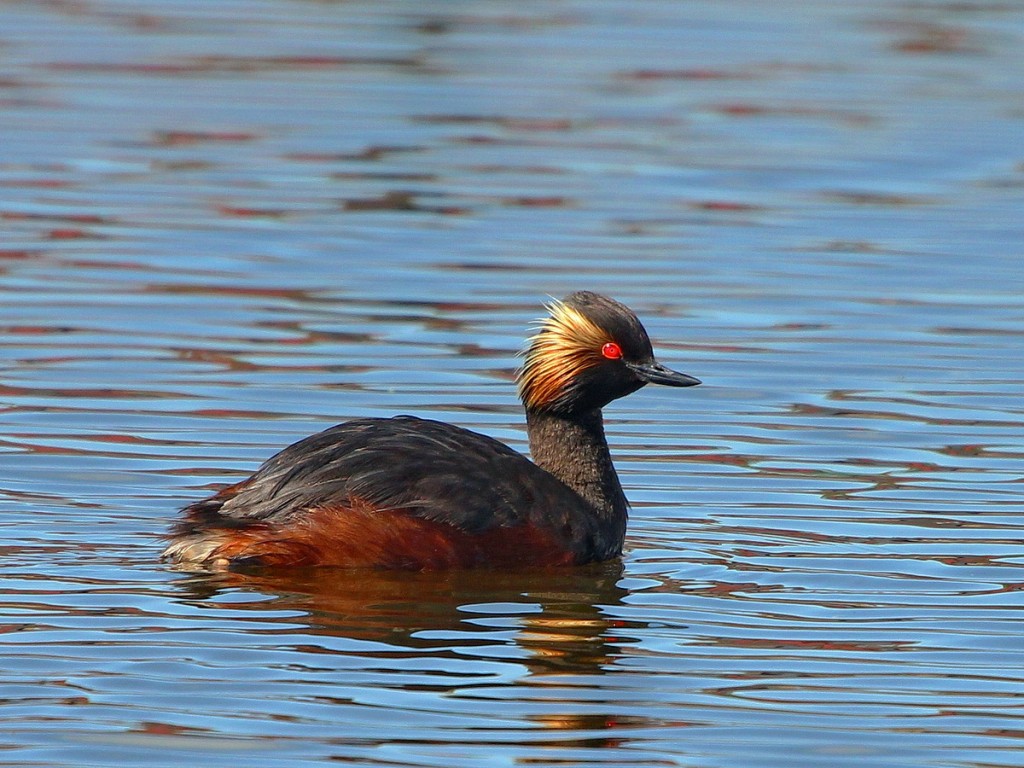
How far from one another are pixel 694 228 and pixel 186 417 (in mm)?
6257

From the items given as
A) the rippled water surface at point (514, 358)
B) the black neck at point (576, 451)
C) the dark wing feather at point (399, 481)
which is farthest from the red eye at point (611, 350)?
the rippled water surface at point (514, 358)

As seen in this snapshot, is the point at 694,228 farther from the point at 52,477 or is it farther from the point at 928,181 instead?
the point at 52,477

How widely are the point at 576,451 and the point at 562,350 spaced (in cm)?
49

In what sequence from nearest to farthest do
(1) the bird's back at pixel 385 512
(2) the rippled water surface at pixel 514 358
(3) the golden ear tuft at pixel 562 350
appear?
(2) the rippled water surface at pixel 514 358 < (1) the bird's back at pixel 385 512 < (3) the golden ear tuft at pixel 562 350

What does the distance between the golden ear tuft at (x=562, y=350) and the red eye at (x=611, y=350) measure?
16 mm

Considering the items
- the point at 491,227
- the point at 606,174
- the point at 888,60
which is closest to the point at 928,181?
the point at 606,174

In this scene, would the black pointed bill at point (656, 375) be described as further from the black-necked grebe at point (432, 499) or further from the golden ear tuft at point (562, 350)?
the golden ear tuft at point (562, 350)

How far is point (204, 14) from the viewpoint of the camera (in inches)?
1014

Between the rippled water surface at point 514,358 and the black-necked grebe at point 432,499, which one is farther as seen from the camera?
the black-necked grebe at point 432,499

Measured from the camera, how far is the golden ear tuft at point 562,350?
1008 cm

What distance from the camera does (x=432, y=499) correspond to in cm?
943

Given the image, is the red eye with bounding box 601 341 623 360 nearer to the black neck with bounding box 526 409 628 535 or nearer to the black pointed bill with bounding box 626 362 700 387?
the black pointed bill with bounding box 626 362 700 387

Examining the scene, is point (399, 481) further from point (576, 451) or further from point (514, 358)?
point (514, 358)

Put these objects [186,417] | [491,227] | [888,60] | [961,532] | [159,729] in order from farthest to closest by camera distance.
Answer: [888,60]
[491,227]
[186,417]
[961,532]
[159,729]
